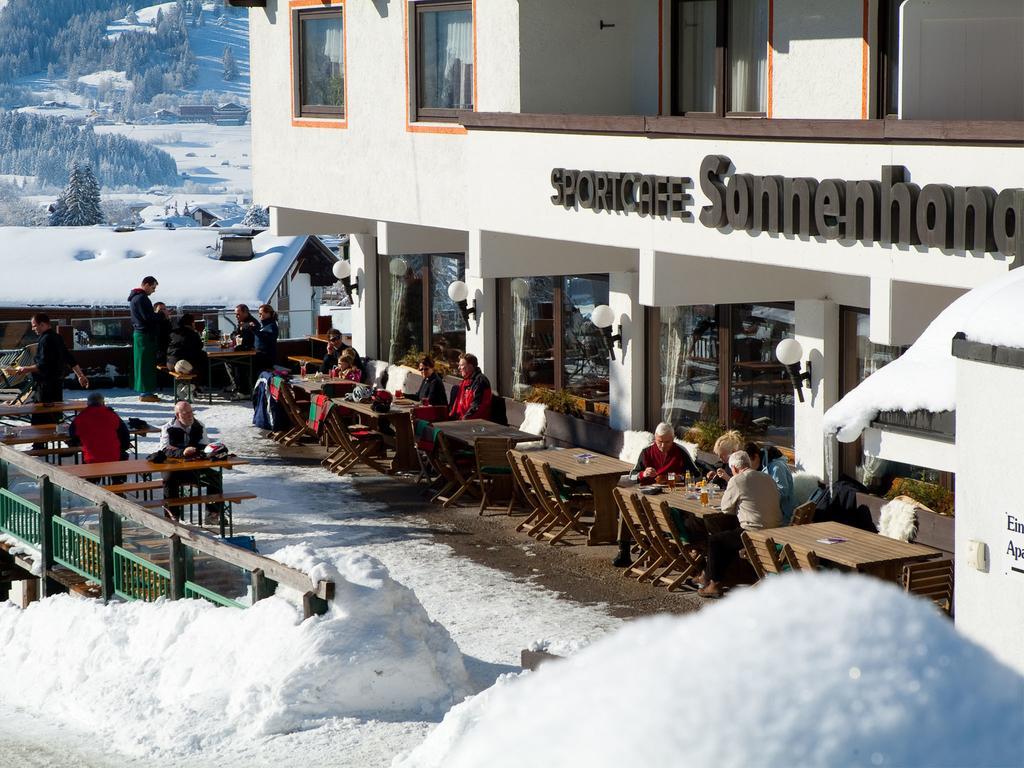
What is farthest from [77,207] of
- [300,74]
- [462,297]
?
[462,297]

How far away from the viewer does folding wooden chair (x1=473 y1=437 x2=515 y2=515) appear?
15.1m

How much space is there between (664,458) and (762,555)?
2.50 metres

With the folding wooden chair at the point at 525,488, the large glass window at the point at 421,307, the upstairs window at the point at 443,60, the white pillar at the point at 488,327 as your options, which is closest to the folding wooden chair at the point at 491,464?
the folding wooden chair at the point at 525,488

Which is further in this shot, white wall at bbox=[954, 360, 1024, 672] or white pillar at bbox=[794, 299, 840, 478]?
white pillar at bbox=[794, 299, 840, 478]

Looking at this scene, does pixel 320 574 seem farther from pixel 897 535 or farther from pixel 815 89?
pixel 815 89

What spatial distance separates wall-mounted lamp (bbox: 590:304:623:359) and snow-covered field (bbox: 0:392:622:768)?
14.8ft

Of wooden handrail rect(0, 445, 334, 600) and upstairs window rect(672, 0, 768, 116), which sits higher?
upstairs window rect(672, 0, 768, 116)

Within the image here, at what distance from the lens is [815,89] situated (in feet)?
47.2

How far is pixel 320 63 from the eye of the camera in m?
21.3

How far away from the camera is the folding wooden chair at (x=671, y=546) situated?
12.1 m

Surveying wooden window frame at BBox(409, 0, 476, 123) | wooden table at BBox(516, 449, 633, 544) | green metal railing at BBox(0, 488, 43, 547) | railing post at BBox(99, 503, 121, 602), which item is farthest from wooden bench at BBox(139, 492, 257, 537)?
wooden window frame at BBox(409, 0, 476, 123)

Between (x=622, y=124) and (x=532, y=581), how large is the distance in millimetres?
4473

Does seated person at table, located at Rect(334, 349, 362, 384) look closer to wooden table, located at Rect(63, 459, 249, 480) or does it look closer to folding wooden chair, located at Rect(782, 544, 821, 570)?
wooden table, located at Rect(63, 459, 249, 480)

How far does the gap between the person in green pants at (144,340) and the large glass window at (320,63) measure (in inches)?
151
